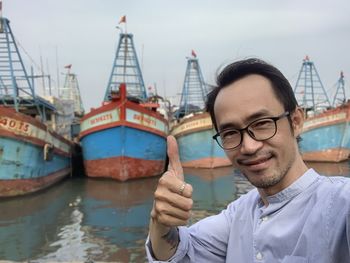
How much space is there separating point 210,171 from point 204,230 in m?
16.4

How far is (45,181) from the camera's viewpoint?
12.9 meters

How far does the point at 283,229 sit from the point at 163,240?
40 centimetres

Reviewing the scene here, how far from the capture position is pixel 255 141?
4.63 ft

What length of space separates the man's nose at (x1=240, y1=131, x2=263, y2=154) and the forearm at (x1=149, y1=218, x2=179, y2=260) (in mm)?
364

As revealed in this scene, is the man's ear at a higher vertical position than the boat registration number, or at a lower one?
lower

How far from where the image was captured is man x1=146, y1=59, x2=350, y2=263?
1.23 metres

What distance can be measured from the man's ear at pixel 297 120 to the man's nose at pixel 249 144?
192 mm

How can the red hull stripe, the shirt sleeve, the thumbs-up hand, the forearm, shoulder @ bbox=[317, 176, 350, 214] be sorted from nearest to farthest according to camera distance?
shoulder @ bbox=[317, 176, 350, 214] → the thumbs-up hand → the forearm → the shirt sleeve → the red hull stripe

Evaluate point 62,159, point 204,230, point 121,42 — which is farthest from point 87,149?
point 204,230

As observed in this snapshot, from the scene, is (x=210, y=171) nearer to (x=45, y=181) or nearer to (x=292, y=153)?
(x=45, y=181)

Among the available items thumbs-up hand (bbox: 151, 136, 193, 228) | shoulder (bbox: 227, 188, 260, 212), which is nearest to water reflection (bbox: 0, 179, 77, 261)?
shoulder (bbox: 227, 188, 260, 212)

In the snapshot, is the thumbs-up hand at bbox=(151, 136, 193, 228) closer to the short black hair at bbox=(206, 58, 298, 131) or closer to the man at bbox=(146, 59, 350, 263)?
the man at bbox=(146, 59, 350, 263)

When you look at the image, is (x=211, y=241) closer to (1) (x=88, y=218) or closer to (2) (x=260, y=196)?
(2) (x=260, y=196)

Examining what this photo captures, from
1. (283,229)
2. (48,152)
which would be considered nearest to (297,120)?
(283,229)
